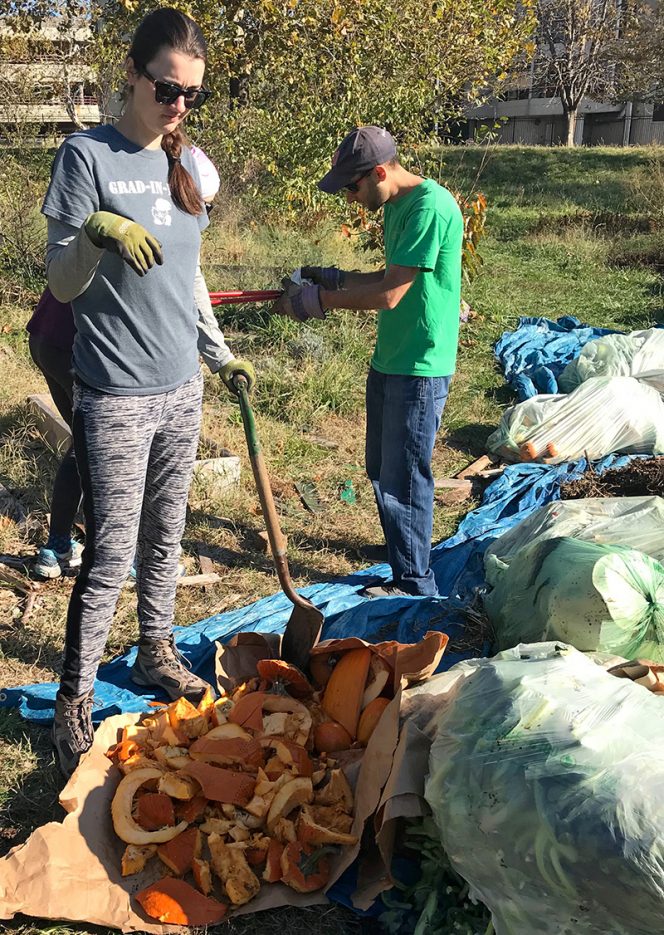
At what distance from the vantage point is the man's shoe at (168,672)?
2982 millimetres

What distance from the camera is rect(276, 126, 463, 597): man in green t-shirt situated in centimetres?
331

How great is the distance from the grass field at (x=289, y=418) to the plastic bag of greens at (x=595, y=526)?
2.60 ft

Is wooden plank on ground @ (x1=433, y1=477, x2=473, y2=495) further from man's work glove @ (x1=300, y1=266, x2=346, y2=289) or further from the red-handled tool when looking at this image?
the red-handled tool

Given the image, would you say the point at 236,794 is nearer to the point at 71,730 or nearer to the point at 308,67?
the point at 71,730

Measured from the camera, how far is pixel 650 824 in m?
1.69

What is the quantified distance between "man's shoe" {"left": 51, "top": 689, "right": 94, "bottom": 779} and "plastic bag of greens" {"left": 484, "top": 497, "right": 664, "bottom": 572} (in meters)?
1.70

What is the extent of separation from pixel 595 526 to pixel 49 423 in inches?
119

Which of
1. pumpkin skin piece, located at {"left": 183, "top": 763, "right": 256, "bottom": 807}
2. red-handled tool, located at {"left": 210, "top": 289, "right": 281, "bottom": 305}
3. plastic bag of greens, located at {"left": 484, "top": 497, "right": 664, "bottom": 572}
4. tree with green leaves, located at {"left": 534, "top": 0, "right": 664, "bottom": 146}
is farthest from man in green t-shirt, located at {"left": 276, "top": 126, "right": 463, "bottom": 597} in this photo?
tree with green leaves, located at {"left": 534, "top": 0, "right": 664, "bottom": 146}

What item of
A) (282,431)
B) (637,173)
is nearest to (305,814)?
(282,431)

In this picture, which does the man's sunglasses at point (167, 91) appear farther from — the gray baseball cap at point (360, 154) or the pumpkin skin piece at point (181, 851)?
the pumpkin skin piece at point (181, 851)

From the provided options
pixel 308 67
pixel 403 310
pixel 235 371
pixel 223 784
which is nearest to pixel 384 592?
pixel 403 310

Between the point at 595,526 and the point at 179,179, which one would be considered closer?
the point at 179,179

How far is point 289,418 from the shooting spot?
5918 millimetres

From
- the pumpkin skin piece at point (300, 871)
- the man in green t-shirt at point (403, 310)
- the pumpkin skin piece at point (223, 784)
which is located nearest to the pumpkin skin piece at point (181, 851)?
the pumpkin skin piece at point (223, 784)
